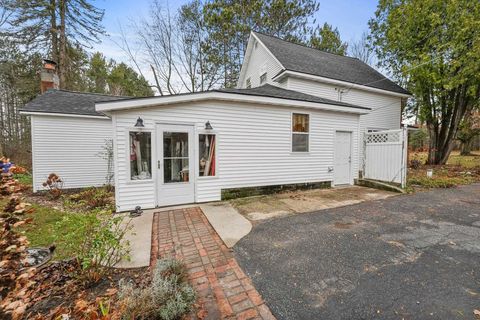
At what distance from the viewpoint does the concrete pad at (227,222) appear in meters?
3.78

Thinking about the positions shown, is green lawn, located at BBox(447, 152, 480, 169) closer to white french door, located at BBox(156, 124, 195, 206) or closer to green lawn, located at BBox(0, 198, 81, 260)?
white french door, located at BBox(156, 124, 195, 206)

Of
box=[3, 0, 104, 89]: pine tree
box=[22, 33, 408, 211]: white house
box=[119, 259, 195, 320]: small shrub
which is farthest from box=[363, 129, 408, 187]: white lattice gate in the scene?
box=[3, 0, 104, 89]: pine tree

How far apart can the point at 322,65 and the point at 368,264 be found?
35.2 ft

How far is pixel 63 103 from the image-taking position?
9.26 m

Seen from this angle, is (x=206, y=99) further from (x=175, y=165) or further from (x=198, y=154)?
(x=175, y=165)

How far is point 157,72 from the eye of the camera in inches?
628

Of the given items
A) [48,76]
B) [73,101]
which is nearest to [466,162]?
[73,101]

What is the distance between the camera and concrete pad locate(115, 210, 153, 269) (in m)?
2.93

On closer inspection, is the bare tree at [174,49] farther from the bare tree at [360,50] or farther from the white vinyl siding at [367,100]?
the bare tree at [360,50]

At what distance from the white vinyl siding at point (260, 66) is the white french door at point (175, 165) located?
645 cm

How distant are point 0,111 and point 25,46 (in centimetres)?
542

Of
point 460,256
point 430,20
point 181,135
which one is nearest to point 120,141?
point 181,135

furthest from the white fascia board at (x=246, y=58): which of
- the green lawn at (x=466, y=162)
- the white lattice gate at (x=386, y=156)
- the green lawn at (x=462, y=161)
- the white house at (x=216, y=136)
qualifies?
the green lawn at (x=466, y=162)

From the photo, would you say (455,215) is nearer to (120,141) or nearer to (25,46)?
(120,141)
